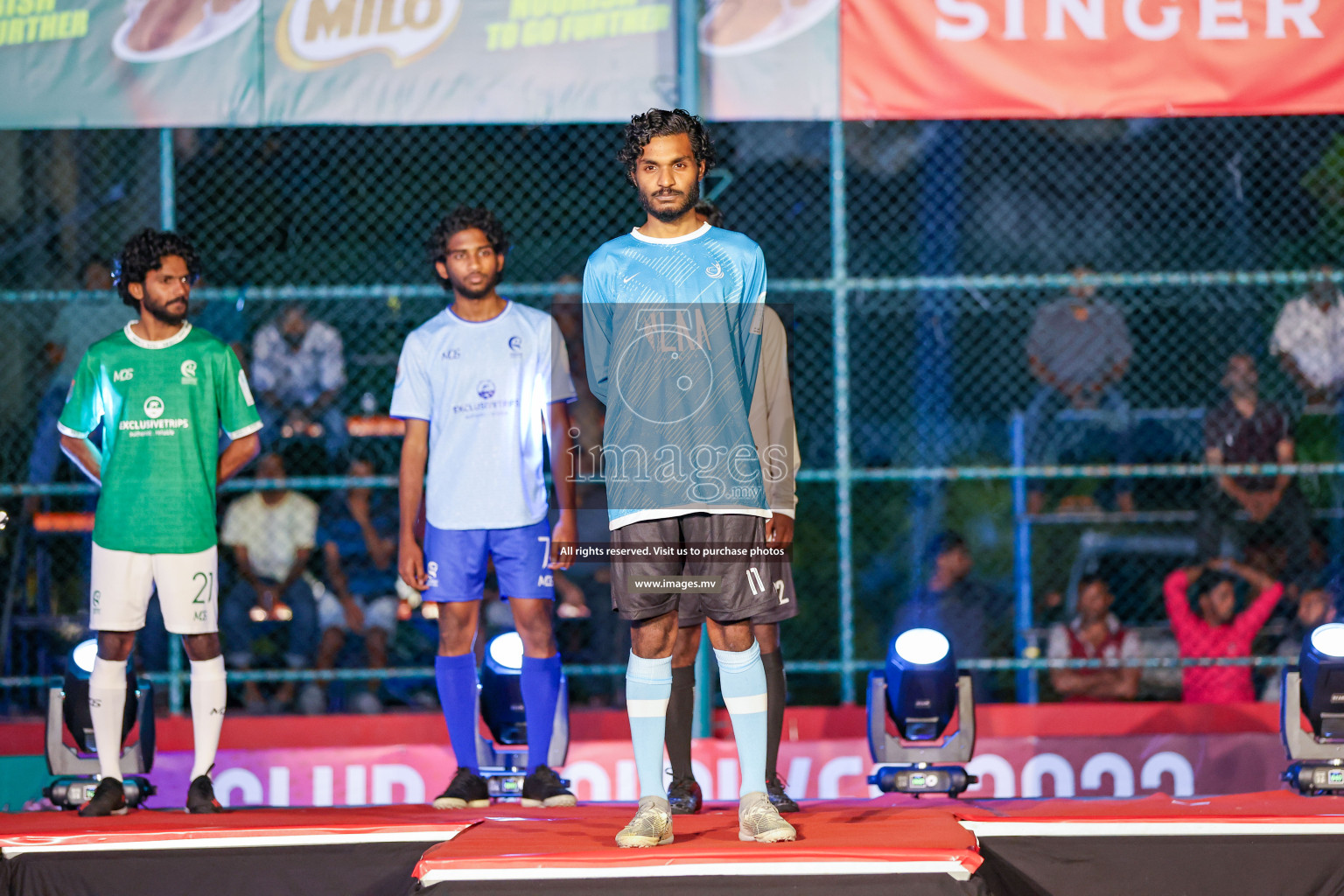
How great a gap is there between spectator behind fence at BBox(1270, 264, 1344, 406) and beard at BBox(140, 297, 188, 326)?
17.9 ft

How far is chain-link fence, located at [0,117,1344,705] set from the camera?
718 cm

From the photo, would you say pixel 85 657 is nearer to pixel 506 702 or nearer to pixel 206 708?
pixel 206 708

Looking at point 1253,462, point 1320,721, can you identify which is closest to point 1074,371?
point 1253,462

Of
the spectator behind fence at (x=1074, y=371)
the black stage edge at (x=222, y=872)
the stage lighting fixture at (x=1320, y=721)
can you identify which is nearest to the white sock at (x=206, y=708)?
the black stage edge at (x=222, y=872)

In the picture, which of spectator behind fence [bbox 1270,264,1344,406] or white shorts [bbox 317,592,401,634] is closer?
spectator behind fence [bbox 1270,264,1344,406]

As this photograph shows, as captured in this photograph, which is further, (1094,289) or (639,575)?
(1094,289)

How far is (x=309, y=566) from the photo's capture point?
7.47 meters

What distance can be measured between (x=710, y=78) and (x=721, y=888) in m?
3.53

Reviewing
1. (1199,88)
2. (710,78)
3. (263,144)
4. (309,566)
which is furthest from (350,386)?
(1199,88)

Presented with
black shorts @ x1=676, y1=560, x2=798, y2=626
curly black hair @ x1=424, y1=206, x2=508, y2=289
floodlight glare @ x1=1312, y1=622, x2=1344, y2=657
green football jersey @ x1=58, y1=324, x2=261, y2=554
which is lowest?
floodlight glare @ x1=1312, y1=622, x2=1344, y2=657

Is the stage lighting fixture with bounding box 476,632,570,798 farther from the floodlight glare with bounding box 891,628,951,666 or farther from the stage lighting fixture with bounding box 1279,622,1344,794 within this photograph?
the stage lighting fixture with bounding box 1279,622,1344,794

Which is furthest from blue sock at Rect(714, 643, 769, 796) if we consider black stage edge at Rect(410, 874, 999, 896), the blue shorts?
the blue shorts

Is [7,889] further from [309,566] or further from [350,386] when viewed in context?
[350,386]

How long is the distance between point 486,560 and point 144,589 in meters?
1.21
